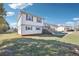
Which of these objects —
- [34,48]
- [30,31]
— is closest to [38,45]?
[34,48]

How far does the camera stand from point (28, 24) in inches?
72.1

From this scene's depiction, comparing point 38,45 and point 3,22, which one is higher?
point 3,22

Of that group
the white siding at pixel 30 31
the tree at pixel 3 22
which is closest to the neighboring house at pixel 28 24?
the white siding at pixel 30 31

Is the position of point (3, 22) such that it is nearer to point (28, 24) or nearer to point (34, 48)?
point (28, 24)

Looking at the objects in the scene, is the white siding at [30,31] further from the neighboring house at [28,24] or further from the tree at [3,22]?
the tree at [3,22]

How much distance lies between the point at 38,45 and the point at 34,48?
0.16 feet

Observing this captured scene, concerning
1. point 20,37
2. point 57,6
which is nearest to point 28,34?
point 20,37

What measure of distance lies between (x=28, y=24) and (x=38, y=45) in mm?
226

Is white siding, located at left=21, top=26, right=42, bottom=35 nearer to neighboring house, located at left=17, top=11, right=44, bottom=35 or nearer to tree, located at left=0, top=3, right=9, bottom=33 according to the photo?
neighboring house, located at left=17, top=11, right=44, bottom=35

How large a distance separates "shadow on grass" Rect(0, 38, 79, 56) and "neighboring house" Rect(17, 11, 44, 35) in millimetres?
84

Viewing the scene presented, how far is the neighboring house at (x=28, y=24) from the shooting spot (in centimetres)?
183

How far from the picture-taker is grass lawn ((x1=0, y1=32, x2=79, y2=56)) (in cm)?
181

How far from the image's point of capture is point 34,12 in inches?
72.0

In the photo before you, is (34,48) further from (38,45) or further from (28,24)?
(28,24)
